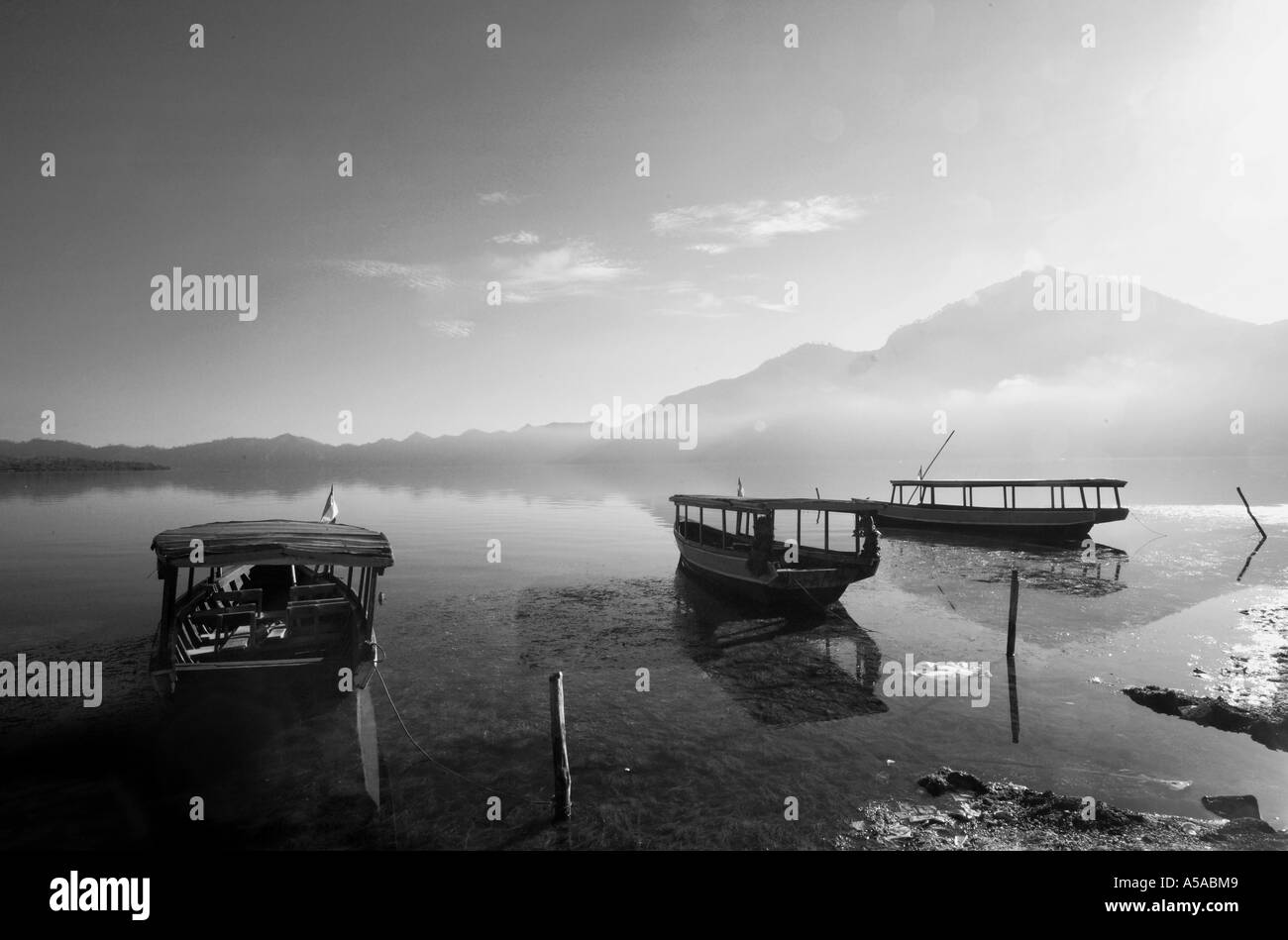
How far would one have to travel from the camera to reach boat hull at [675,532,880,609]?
64.6 ft

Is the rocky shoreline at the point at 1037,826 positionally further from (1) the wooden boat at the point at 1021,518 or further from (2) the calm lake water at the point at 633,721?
(1) the wooden boat at the point at 1021,518

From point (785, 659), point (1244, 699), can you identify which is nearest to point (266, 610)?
point (785, 659)

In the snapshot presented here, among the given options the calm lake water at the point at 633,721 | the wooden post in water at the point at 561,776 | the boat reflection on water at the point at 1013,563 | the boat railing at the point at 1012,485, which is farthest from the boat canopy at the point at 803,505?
the boat railing at the point at 1012,485

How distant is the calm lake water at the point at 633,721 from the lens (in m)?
8.82

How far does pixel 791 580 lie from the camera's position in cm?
1980

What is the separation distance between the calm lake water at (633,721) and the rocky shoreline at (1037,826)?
0.44m

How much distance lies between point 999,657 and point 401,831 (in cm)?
1529

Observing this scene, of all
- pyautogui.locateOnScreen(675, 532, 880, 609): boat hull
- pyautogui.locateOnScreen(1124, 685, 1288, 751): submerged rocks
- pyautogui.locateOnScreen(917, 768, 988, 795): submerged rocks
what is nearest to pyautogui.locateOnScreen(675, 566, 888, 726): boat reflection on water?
pyautogui.locateOnScreen(675, 532, 880, 609): boat hull

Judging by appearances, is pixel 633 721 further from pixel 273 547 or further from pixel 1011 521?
pixel 1011 521

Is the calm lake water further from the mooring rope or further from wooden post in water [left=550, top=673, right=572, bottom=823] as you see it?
wooden post in water [left=550, top=673, right=572, bottom=823]

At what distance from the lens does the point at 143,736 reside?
11.4 m

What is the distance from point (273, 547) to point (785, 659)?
41.3 ft

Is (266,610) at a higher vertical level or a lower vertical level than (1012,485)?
lower

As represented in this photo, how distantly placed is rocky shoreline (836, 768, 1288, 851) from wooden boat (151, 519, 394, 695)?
9.77 metres
